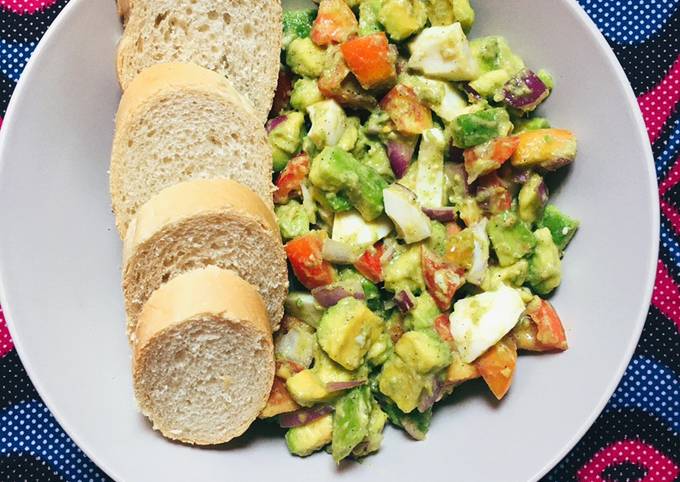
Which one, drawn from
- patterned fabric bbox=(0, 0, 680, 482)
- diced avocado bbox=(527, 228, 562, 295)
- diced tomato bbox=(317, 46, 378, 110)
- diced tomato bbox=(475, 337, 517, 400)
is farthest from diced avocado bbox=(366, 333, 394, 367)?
patterned fabric bbox=(0, 0, 680, 482)

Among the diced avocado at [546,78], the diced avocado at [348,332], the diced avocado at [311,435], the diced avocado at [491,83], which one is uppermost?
the diced avocado at [546,78]

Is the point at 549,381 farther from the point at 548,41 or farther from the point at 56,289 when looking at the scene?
the point at 56,289

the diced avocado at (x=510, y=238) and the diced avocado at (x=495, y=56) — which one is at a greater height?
the diced avocado at (x=495, y=56)

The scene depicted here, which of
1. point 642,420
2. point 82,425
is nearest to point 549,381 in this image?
point 642,420

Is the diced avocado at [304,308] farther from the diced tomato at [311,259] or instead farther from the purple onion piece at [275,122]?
the purple onion piece at [275,122]

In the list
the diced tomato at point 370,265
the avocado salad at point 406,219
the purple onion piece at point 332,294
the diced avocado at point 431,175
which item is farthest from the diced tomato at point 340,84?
the purple onion piece at point 332,294

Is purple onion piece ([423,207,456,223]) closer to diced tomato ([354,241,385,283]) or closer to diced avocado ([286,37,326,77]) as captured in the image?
diced tomato ([354,241,385,283])
